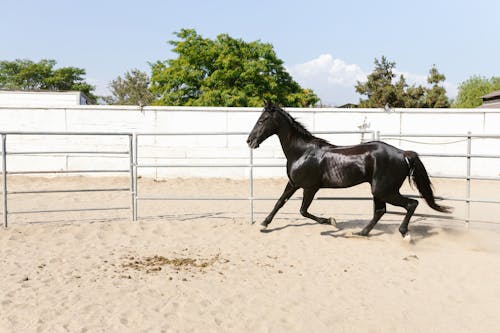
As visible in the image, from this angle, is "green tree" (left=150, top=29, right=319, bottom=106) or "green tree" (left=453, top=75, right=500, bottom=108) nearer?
"green tree" (left=150, top=29, right=319, bottom=106)

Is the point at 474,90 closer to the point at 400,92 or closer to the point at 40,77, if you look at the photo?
the point at 400,92

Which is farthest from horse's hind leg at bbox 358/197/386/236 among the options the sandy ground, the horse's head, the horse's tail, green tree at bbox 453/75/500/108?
green tree at bbox 453/75/500/108

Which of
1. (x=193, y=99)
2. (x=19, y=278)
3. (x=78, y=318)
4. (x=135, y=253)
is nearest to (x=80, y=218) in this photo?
(x=135, y=253)

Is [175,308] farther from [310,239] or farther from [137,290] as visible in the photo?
[310,239]

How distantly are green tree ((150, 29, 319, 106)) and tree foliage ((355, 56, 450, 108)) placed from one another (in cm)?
929

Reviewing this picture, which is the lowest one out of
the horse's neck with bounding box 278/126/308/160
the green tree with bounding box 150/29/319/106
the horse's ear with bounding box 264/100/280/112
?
the horse's neck with bounding box 278/126/308/160

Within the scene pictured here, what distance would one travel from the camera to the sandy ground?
3041 millimetres

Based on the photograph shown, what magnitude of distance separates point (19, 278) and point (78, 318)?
127 cm

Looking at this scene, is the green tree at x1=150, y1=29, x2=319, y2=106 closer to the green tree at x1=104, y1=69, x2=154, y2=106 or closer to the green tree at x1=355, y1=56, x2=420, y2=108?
the green tree at x1=355, y1=56, x2=420, y2=108

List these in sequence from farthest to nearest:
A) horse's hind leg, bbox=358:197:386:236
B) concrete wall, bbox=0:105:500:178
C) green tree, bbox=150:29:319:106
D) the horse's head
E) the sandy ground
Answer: green tree, bbox=150:29:319:106 < concrete wall, bbox=0:105:500:178 < the horse's head < horse's hind leg, bbox=358:197:386:236 < the sandy ground

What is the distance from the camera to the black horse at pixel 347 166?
533 centimetres

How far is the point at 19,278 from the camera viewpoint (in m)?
3.89

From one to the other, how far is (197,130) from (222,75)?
30.9ft

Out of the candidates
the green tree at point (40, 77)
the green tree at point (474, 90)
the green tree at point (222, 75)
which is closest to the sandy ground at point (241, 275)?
the green tree at point (222, 75)
